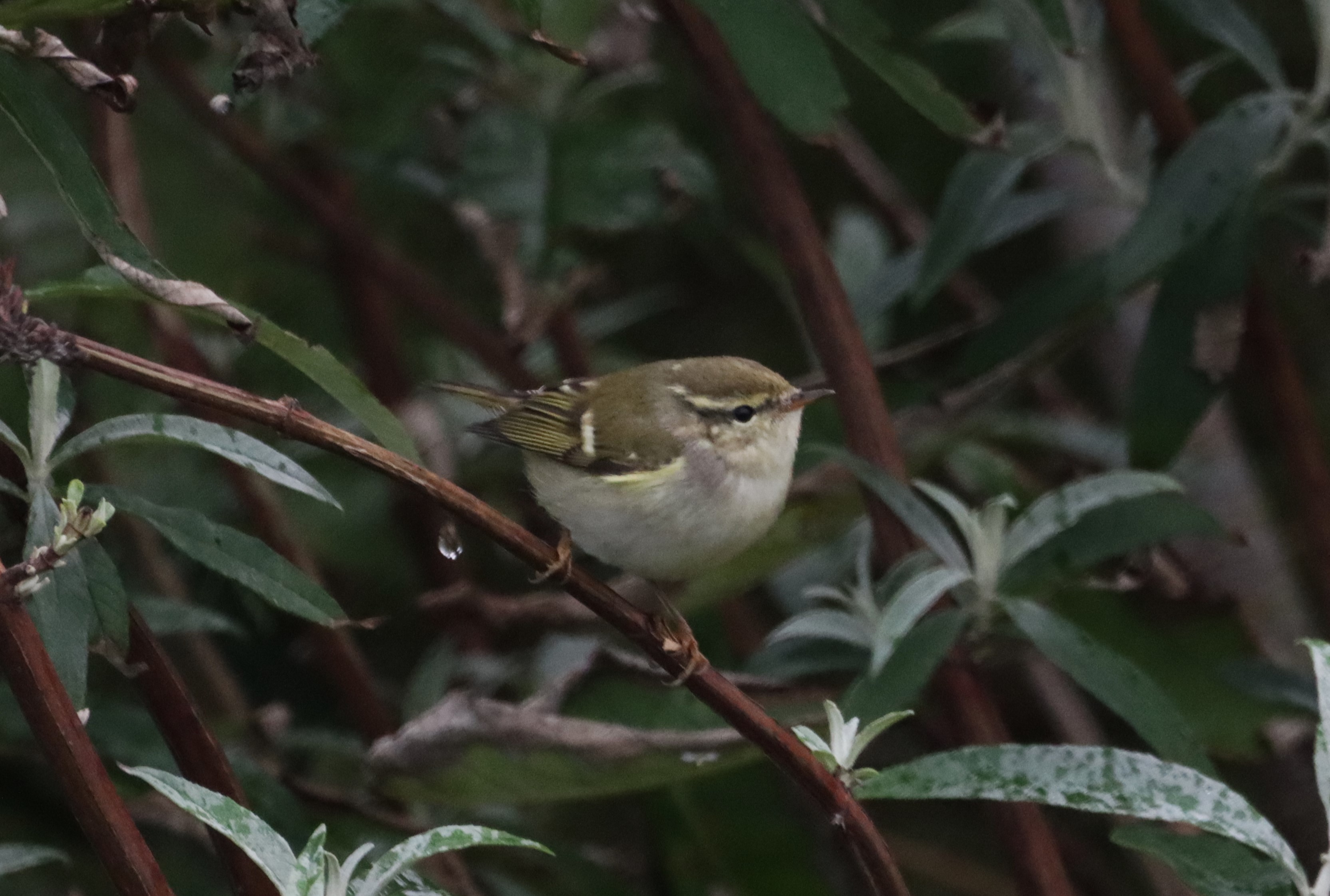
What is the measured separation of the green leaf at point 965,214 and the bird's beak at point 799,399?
0.69ft

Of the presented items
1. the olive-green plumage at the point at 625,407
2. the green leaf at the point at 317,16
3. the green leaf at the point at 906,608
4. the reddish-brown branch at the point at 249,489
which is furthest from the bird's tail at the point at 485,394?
the green leaf at the point at 317,16

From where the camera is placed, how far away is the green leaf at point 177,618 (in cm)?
186

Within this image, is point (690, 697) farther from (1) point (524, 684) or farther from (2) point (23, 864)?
(2) point (23, 864)

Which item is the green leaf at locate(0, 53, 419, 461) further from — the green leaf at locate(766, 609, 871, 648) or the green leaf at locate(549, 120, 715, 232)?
the green leaf at locate(549, 120, 715, 232)

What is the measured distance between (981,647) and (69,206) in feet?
4.25

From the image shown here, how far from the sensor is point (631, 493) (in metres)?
2.16

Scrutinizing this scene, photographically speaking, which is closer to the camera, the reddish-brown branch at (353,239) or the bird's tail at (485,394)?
the bird's tail at (485,394)

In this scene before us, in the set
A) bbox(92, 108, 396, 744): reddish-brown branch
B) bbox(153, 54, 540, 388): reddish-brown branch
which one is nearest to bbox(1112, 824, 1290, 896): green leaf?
bbox(92, 108, 396, 744): reddish-brown branch

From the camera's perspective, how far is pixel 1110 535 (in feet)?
6.48

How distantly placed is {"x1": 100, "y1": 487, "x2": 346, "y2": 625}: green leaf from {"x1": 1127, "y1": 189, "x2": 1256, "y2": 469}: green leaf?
4.31 ft

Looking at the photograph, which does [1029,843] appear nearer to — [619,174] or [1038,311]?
[1038,311]

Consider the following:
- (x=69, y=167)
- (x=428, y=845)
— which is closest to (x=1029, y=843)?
(x=428, y=845)

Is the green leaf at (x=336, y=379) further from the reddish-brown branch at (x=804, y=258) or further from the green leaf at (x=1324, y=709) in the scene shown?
the green leaf at (x=1324, y=709)

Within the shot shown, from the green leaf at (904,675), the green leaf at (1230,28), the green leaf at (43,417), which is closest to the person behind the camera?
the green leaf at (43,417)
